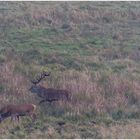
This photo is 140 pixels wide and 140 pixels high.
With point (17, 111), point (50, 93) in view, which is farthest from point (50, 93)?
point (17, 111)

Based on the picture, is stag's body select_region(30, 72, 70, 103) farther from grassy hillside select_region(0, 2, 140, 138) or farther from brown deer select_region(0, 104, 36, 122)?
brown deer select_region(0, 104, 36, 122)

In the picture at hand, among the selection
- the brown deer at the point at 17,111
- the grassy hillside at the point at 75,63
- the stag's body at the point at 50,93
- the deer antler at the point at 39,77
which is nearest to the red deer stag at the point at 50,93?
the stag's body at the point at 50,93

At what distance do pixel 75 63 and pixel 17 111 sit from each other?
162 inches

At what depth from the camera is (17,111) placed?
991 cm

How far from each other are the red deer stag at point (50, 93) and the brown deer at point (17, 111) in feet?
2.44

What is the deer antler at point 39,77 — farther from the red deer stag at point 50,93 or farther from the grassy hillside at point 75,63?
the red deer stag at point 50,93

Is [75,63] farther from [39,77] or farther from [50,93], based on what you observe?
[50,93]

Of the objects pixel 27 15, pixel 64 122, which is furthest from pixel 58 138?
pixel 27 15

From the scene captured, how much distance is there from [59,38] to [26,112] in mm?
6661

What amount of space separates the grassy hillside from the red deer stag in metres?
0.16

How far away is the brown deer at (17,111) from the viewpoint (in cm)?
989

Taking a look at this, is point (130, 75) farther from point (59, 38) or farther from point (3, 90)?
point (59, 38)

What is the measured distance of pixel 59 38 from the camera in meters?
16.4

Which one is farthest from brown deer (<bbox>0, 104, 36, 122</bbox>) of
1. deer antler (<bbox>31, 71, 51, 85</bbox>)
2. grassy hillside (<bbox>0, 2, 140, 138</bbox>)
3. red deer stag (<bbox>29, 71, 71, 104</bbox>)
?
deer antler (<bbox>31, 71, 51, 85</bbox>)
